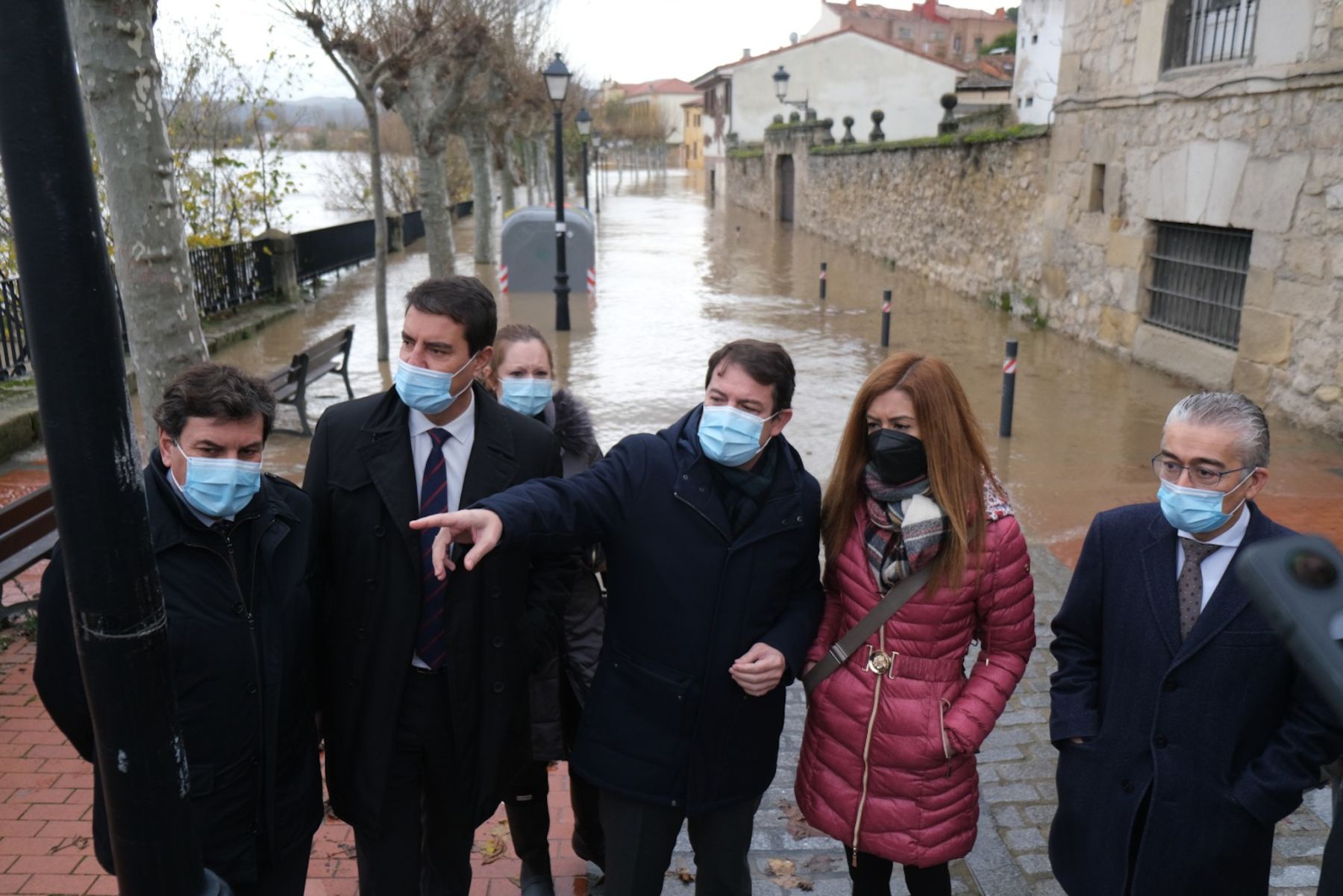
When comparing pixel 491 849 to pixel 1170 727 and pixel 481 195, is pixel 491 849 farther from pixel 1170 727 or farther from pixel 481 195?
pixel 481 195

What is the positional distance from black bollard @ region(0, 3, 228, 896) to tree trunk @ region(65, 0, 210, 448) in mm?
3883

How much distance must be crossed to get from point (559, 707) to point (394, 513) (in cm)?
90

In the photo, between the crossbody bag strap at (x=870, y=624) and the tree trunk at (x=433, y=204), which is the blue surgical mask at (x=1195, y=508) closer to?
the crossbody bag strap at (x=870, y=624)

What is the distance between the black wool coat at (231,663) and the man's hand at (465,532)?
37 centimetres

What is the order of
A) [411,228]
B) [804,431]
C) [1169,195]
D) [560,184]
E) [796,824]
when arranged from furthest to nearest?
1. [411,228]
2. [560,184]
3. [1169,195]
4. [804,431]
5. [796,824]

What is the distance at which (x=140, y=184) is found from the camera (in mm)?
4949

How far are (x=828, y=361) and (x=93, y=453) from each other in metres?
12.0

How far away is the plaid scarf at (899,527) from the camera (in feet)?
8.39

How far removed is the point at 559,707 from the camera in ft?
10.1

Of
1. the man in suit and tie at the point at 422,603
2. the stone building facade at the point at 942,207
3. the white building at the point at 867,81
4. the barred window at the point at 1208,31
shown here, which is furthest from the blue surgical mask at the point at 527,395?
the white building at the point at 867,81

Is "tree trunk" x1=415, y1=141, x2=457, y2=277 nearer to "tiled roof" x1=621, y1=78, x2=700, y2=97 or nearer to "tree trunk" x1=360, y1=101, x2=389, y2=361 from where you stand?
"tree trunk" x1=360, y1=101, x2=389, y2=361

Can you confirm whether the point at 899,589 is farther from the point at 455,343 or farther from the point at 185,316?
the point at 185,316

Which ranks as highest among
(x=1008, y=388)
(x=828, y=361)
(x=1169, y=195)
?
(x=1169, y=195)

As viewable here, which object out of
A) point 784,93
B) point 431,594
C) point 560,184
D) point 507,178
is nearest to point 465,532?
point 431,594
